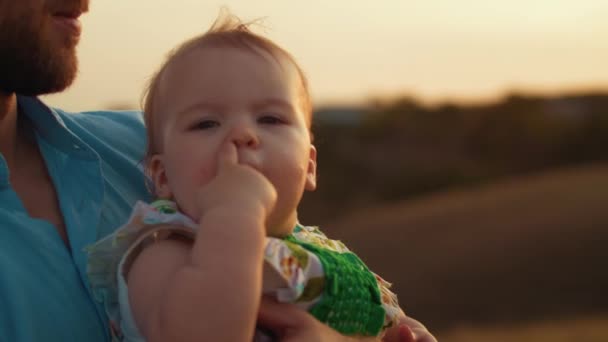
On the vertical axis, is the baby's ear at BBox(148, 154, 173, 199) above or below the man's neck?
above

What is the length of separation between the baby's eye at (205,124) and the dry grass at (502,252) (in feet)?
60.3

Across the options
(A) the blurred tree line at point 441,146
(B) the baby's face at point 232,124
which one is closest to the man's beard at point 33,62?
(B) the baby's face at point 232,124

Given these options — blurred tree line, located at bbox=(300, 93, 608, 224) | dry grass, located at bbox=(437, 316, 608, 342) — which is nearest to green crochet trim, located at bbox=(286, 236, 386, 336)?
dry grass, located at bbox=(437, 316, 608, 342)

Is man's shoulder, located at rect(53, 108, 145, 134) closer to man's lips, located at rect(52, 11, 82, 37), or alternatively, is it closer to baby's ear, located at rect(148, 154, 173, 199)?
man's lips, located at rect(52, 11, 82, 37)

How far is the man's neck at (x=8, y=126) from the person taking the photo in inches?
152

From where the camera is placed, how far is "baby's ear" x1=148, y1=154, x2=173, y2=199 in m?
3.36

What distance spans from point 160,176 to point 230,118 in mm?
304

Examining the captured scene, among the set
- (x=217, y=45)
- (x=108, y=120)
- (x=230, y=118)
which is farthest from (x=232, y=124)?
(x=108, y=120)

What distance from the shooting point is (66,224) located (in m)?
3.58

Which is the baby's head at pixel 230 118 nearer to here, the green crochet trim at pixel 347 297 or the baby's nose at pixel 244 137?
the baby's nose at pixel 244 137

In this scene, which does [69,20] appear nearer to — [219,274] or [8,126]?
[8,126]

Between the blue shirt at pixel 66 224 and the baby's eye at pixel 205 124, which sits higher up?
the baby's eye at pixel 205 124

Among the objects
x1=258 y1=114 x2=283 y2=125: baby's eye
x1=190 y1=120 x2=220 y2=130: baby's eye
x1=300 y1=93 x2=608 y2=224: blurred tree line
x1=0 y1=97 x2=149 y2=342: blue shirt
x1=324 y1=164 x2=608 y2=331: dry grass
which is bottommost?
x1=300 y1=93 x2=608 y2=224: blurred tree line

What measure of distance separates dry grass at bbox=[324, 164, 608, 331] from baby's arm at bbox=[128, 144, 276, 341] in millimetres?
18594
